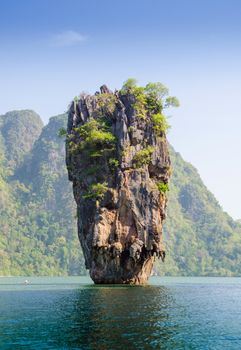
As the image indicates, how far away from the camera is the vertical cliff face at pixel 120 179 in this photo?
7756cm

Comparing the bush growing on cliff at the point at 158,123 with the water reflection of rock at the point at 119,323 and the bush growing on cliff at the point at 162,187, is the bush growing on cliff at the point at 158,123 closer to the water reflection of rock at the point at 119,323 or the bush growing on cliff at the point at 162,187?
the bush growing on cliff at the point at 162,187

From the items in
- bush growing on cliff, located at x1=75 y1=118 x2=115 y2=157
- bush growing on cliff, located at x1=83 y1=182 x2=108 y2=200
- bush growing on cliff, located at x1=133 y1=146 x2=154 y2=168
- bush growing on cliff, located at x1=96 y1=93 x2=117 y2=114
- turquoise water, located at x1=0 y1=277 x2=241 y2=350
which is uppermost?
bush growing on cliff, located at x1=96 y1=93 x2=117 y2=114

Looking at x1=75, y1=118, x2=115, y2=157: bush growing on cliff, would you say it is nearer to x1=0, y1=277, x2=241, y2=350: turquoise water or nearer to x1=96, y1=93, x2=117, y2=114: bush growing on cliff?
x1=96, y1=93, x2=117, y2=114: bush growing on cliff

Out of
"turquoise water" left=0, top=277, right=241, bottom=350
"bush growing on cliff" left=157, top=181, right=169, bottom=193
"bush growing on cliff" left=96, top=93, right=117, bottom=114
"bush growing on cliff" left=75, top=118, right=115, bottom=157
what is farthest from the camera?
"bush growing on cliff" left=96, top=93, right=117, bottom=114

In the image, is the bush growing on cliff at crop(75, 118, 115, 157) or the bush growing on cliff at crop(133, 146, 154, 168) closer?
the bush growing on cliff at crop(133, 146, 154, 168)

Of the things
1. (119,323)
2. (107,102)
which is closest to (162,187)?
(107,102)

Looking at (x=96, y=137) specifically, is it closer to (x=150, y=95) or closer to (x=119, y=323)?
(x=150, y=95)

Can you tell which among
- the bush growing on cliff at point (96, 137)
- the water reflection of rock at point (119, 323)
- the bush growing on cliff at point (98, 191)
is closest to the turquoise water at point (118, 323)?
the water reflection of rock at point (119, 323)

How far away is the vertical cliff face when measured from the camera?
3054 inches

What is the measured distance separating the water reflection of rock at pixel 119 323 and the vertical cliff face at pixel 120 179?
20989 millimetres

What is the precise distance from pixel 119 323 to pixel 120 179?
41.8 meters

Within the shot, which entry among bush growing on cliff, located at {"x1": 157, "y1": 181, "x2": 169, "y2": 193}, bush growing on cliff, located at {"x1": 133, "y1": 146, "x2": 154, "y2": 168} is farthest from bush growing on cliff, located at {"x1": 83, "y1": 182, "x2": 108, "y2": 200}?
bush growing on cliff, located at {"x1": 157, "y1": 181, "x2": 169, "y2": 193}

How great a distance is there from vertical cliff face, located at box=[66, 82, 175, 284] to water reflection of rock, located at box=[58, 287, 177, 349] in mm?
20989

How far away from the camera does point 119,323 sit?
38344 millimetres
